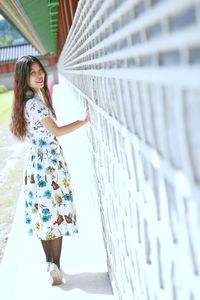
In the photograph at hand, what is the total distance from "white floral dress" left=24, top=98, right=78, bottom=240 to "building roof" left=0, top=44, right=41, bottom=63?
45713mm

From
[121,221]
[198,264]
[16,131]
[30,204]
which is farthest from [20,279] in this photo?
[198,264]

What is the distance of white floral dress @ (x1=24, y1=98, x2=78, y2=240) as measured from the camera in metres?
3.06

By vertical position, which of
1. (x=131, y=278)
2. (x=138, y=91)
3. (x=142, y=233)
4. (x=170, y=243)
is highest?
(x=138, y=91)

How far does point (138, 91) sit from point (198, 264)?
53 cm

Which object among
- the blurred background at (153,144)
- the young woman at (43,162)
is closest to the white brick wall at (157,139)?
the blurred background at (153,144)

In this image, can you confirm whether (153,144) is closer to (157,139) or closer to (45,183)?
(157,139)

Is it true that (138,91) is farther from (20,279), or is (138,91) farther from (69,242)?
(69,242)

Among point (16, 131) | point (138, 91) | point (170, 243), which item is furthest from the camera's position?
point (16, 131)

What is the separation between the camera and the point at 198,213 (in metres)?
1.00

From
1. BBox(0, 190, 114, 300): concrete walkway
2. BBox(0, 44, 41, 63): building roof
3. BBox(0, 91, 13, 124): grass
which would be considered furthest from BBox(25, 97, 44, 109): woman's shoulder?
BBox(0, 44, 41, 63): building roof

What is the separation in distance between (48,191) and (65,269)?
0.52m

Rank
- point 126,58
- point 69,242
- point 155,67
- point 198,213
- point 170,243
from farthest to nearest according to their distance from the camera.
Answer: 1. point 69,242
2. point 126,58
3. point 170,243
4. point 155,67
5. point 198,213

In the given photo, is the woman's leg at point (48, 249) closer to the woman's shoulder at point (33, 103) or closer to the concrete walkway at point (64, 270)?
the concrete walkway at point (64, 270)

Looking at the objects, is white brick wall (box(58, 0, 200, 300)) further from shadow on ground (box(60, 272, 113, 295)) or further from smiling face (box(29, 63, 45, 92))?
smiling face (box(29, 63, 45, 92))
